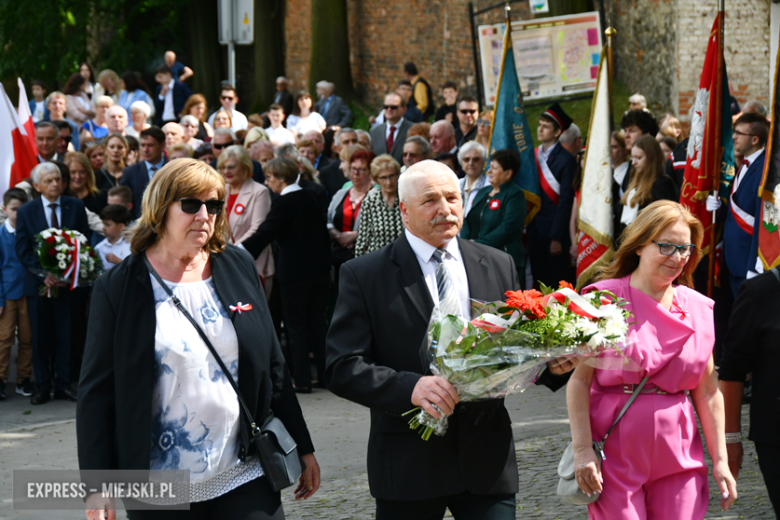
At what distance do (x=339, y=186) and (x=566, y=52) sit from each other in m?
3.40

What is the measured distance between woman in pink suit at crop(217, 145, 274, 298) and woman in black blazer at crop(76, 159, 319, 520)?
5.55 meters

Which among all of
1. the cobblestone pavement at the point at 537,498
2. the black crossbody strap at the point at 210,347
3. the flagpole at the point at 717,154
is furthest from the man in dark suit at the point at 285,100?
the black crossbody strap at the point at 210,347

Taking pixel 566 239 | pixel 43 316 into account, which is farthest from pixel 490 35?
pixel 43 316

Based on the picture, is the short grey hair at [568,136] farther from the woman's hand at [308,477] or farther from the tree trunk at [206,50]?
the tree trunk at [206,50]

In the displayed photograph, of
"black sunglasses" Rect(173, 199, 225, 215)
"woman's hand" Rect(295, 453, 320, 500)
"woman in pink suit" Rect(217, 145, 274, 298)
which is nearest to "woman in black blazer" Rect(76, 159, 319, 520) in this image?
"black sunglasses" Rect(173, 199, 225, 215)

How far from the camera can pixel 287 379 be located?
3793 millimetres

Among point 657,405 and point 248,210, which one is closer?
point 657,405

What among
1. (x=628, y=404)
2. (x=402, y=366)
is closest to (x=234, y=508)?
(x=402, y=366)

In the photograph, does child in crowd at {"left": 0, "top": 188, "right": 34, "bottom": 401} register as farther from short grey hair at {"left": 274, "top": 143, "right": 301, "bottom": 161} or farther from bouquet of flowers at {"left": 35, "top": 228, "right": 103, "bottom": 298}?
short grey hair at {"left": 274, "top": 143, "right": 301, "bottom": 161}

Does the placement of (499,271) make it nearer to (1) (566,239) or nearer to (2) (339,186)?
(1) (566,239)

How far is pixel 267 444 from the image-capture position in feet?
11.5

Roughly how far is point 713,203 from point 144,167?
5967mm

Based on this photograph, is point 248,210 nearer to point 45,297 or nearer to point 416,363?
point 45,297

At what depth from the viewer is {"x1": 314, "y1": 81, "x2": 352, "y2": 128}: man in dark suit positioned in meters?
18.6
